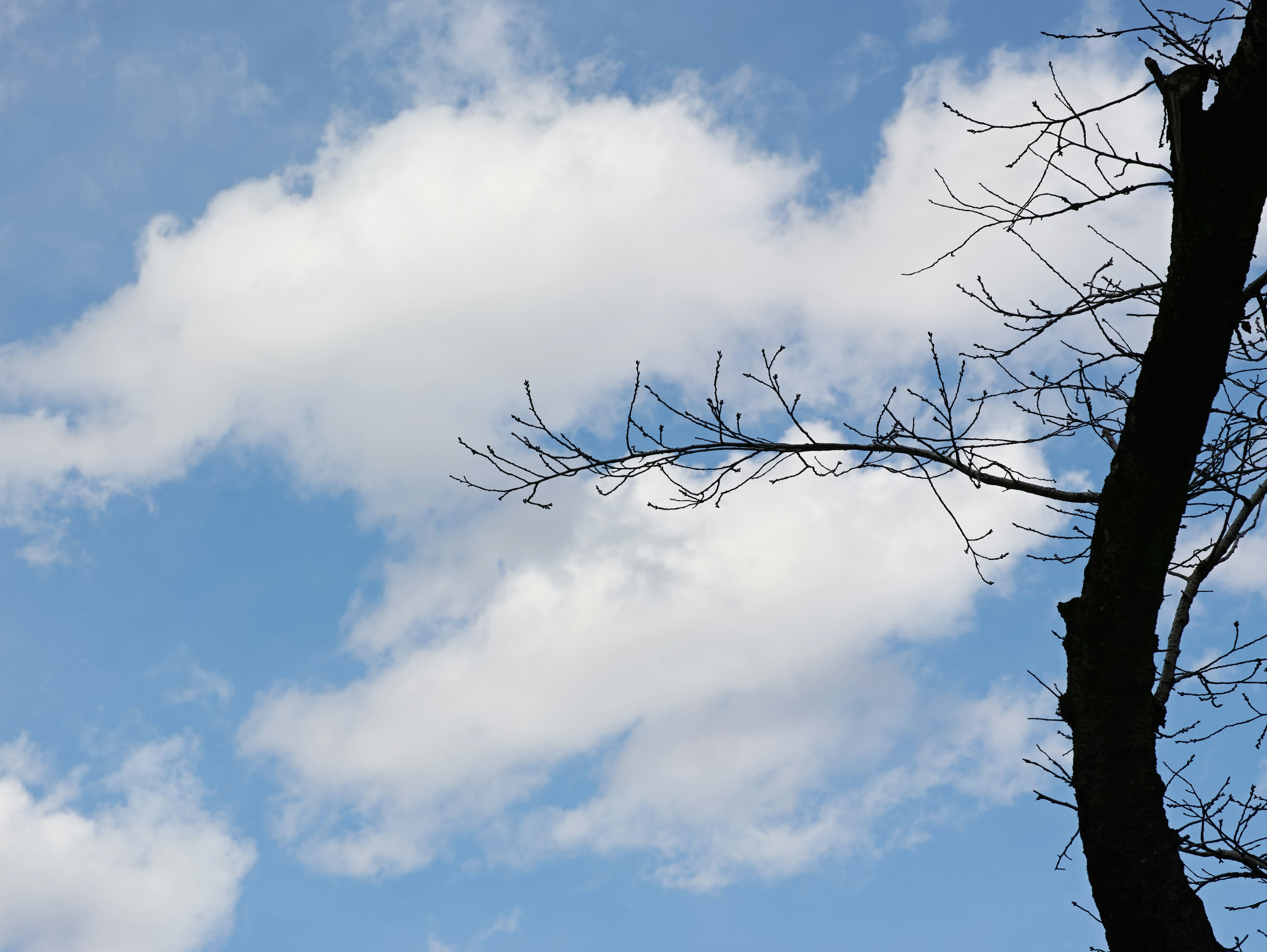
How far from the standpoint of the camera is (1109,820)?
4.16 metres

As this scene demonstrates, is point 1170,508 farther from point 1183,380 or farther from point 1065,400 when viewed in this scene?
point 1065,400

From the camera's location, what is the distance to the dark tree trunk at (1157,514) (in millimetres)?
3836

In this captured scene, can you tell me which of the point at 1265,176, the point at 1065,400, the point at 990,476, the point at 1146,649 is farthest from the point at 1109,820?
the point at 1265,176

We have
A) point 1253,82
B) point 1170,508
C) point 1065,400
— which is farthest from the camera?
point 1065,400

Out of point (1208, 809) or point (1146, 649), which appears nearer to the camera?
point (1146, 649)

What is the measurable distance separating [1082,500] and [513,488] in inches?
107

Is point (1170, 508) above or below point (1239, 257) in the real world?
below

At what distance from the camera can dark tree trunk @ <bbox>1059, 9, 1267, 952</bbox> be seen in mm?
3836

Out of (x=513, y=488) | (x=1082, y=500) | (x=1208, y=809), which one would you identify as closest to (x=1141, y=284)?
(x=1082, y=500)

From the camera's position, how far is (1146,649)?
4172 mm

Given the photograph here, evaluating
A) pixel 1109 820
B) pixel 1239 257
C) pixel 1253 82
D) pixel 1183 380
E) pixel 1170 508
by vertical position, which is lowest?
pixel 1109 820

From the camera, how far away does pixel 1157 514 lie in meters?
4.03

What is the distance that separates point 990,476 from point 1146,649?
3.84 feet

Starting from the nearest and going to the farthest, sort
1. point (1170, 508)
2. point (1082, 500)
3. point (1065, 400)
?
point (1170, 508) → point (1082, 500) → point (1065, 400)
